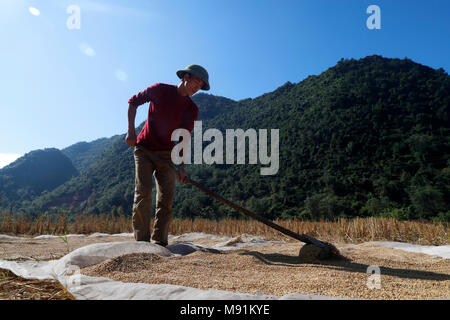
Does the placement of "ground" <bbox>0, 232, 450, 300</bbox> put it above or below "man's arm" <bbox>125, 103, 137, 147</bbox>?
below

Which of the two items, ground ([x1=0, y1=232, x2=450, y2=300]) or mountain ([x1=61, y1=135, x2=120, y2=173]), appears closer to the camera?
ground ([x1=0, y1=232, x2=450, y2=300])

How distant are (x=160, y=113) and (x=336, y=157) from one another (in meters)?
39.2

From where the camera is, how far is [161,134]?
2.97m

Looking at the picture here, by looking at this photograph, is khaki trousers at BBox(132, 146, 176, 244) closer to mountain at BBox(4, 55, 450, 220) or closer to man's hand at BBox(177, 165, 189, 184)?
man's hand at BBox(177, 165, 189, 184)

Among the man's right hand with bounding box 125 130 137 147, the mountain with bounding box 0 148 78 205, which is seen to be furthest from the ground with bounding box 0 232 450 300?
the mountain with bounding box 0 148 78 205

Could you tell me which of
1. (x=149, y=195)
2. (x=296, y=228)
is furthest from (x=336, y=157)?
(x=149, y=195)

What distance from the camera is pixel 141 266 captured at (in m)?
1.82

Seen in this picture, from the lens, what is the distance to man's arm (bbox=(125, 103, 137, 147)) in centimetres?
284

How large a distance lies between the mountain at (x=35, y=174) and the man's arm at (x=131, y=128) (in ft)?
229

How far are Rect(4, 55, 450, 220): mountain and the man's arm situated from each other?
23583 millimetres

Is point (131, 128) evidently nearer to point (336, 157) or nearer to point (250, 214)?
point (250, 214)

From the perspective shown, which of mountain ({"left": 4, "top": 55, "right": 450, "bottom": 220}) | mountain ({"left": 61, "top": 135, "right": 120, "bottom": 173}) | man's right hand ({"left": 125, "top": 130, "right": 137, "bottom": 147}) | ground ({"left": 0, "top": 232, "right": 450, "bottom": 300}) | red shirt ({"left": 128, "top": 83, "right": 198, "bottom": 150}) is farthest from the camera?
mountain ({"left": 61, "top": 135, "right": 120, "bottom": 173})
